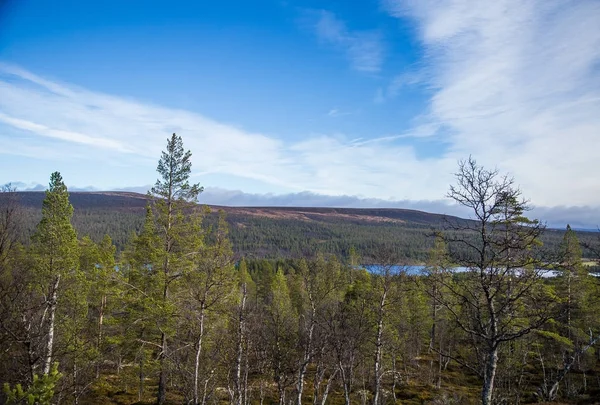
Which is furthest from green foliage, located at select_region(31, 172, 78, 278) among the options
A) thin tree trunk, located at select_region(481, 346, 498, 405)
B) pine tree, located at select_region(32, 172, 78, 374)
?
thin tree trunk, located at select_region(481, 346, 498, 405)

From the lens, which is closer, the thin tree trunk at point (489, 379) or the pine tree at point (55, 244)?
the thin tree trunk at point (489, 379)

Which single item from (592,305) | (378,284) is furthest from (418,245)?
(378,284)

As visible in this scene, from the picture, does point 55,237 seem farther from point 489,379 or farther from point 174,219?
point 489,379

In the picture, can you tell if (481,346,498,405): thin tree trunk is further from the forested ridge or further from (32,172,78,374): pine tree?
(32,172,78,374): pine tree

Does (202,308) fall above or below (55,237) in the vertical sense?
below

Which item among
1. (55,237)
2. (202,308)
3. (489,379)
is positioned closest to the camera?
(489,379)

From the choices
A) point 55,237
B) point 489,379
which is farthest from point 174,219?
point 489,379

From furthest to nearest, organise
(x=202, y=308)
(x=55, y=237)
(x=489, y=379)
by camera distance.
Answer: (x=55, y=237), (x=202, y=308), (x=489, y=379)

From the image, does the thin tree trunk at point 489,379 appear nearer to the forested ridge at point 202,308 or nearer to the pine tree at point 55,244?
the forested ridge at point 202,308

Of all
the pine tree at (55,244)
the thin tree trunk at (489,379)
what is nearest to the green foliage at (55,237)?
the pine tree at (55,244)

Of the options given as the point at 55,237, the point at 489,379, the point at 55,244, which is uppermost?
the point at 55,237

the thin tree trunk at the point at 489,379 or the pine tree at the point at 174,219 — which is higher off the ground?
the pine tree at the point at 174,219

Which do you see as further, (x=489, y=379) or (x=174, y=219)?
(x=174, y=219)

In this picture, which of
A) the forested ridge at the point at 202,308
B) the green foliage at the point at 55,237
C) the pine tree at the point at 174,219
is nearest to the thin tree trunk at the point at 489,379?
the forested ridge at the point at 202,308
